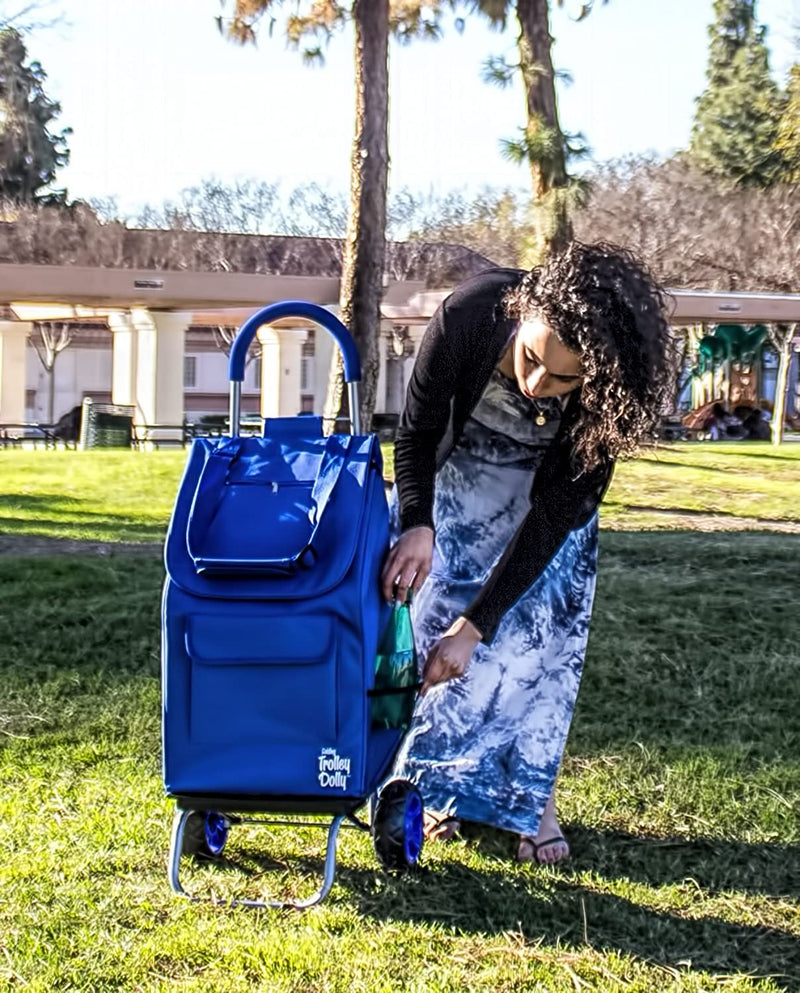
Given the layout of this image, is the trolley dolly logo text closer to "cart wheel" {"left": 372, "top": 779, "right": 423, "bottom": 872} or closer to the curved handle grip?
"cart wheel" {"left": 372, "top": 779, "right": 423, "bottom": 872}

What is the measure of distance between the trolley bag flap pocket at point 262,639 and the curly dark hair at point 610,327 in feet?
2.62

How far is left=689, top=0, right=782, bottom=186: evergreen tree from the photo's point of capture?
42.8m

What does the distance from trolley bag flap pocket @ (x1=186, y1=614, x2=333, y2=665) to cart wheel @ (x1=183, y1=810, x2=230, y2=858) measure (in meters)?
0.61

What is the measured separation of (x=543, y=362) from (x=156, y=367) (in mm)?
26401

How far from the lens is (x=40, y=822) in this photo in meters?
4.01

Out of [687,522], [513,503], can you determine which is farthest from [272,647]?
[687,522]

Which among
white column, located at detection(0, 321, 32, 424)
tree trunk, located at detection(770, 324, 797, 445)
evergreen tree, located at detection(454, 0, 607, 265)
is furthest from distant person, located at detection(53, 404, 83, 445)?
evergreen tree, located at detection(454, 0, 607, 265)

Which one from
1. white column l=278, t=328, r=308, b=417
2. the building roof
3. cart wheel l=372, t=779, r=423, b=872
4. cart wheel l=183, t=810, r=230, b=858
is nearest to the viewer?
cart wheel l=372, t=779, r=423, b=872

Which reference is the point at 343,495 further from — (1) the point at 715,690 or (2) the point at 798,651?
(2) the point at 798,651

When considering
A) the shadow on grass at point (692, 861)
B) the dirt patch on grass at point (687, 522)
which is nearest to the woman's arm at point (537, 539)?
the shadow on grass at point (692, 861)

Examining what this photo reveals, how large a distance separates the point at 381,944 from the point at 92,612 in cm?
407

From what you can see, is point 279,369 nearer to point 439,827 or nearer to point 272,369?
point 272,369

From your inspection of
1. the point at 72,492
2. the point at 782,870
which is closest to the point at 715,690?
the point at 782,870

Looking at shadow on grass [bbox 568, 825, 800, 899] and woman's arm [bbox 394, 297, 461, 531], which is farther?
shadow on grass [bbox 568, 825, 800, 899]
